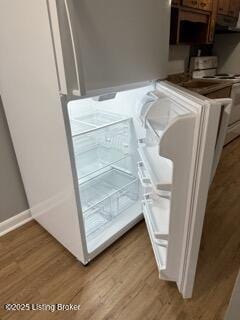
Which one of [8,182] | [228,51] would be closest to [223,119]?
[8,182]

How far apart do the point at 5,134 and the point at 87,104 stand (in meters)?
0.67

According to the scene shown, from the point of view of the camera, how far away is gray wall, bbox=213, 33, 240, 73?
316 centimetres

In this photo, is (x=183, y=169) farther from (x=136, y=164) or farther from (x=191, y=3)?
(x=191, y=3)

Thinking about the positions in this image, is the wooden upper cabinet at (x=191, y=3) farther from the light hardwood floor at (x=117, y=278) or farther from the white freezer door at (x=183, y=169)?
the light hardwood floor at (x=117, y=278)

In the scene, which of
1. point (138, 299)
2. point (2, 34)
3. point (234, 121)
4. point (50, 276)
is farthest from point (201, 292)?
point (234, 121)

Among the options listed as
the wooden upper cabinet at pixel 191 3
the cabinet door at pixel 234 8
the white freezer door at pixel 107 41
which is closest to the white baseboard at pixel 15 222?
the white freezer door at pixel 107 41

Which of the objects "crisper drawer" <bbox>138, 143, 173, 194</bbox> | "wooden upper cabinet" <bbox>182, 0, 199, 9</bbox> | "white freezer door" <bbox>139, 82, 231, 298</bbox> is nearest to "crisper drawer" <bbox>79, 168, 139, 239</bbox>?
"crisper drawer" <bbox>138, 143, 173, 194</bbox>

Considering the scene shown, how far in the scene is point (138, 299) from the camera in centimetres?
118

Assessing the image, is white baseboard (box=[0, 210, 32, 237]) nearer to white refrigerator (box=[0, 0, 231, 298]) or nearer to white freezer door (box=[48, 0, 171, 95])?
white refrigerator (box=[0, 0, 231, 298])

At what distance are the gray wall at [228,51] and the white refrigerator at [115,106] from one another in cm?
259

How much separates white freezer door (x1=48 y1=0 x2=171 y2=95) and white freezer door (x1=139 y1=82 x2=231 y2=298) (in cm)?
19

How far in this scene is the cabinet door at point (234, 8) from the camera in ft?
8.84

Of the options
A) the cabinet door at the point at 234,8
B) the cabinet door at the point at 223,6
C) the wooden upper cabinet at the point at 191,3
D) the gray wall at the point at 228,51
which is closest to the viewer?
the wooden upper cabinet at the point at 191,3

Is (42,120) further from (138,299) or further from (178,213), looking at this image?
(138,299)
